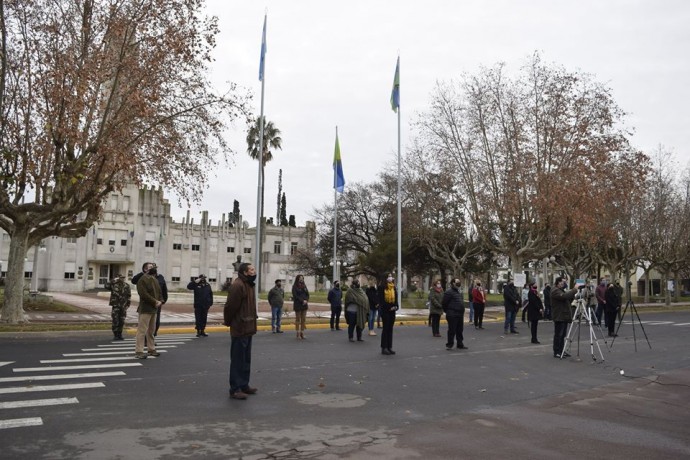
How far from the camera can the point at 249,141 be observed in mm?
56438

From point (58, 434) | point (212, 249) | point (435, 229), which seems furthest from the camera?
point (212, 249)

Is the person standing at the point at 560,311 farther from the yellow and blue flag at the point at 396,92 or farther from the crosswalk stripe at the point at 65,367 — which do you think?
the yellow and blue flag at the point at 396,92


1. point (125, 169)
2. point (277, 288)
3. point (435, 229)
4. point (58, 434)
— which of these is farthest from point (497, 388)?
point (435, 229)

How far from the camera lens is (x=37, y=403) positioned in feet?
23.3

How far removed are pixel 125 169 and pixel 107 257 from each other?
50.0 meters

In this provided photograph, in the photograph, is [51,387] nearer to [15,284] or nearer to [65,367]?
[65,367]

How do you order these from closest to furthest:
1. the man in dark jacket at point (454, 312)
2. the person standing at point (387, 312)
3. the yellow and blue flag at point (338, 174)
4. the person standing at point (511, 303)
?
the person standing at point (387, 312)
the man in dark jacket at point (454, 312)
the person standing at point (511, 303)
the yellow and blue flag at point (338, 174)

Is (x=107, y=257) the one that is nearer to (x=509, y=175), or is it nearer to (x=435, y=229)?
(x=435, y=229)

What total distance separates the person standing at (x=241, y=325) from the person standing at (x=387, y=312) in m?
5.10

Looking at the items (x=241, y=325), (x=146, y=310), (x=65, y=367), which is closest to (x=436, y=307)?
(x=146, y=310)

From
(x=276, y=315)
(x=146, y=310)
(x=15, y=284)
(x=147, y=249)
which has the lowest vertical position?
(x=276, y=315)

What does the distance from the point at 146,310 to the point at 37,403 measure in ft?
14.2

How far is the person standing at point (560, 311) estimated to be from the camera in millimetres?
12680

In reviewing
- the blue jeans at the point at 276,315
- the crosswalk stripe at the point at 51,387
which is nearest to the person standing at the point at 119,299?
the blue jeans at the point at 276,315
